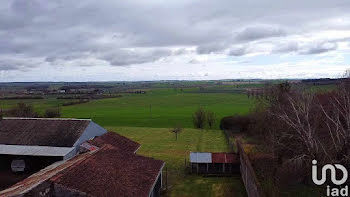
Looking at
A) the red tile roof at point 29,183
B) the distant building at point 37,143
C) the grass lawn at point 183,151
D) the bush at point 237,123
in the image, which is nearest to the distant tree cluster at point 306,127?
the grass lawn at point 183,151

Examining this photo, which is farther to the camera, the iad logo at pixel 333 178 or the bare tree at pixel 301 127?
the bare tree at pixel 301 127

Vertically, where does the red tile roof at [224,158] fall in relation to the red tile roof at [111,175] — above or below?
below

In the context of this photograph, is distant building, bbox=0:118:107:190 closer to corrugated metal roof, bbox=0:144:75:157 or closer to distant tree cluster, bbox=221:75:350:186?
corrugated metal roof, bbox=0:144:75:157

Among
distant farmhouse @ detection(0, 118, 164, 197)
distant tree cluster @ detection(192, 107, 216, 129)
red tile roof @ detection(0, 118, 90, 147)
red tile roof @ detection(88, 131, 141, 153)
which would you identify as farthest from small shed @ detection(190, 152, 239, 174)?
distant tree cluster @ detection(192, 107, 216, 129)

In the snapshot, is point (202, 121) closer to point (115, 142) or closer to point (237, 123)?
point (237, 123)

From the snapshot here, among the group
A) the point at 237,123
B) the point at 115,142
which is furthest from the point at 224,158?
the point at 237,123

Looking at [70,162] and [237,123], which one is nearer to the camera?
[70,162]

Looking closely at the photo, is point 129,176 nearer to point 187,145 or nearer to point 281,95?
point 281,95

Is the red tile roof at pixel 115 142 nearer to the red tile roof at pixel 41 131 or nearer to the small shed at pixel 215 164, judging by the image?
the red tile roof at pixel 41 131
